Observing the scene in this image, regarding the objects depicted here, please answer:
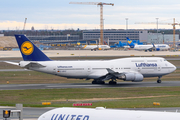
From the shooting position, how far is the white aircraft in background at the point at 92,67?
52.7m

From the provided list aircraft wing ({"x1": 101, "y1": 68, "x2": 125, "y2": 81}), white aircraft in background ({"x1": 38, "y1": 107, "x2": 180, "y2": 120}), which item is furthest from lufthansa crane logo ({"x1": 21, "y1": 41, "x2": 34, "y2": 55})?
white aircraft in background ({"x1": 38, "y1": 107, "x2": 180, "y2": 120})

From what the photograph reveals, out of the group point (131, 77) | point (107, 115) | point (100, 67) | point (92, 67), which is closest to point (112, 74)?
point (100, 67)

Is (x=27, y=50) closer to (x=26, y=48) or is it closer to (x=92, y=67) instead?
(x=26, y=48)

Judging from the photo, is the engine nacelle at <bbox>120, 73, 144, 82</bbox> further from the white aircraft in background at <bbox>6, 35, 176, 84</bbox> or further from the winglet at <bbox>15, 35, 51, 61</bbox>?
the winglet at <bbox>15, 35, 51, 61</bbox>

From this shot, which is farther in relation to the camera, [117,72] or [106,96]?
[117,72]

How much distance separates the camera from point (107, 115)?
15984 millimetres

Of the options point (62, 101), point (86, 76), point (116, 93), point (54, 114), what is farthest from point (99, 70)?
point (54, 114)

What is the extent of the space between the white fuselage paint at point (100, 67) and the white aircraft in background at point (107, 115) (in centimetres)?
3543

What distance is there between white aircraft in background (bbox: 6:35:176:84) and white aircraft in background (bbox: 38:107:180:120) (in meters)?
35.0

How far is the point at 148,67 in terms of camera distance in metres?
55.7

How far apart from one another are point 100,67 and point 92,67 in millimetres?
1441

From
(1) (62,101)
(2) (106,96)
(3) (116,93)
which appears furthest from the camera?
(3) (116,93)

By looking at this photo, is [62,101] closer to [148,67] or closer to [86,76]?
[86,76]

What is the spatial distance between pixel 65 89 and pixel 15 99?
417 inches
